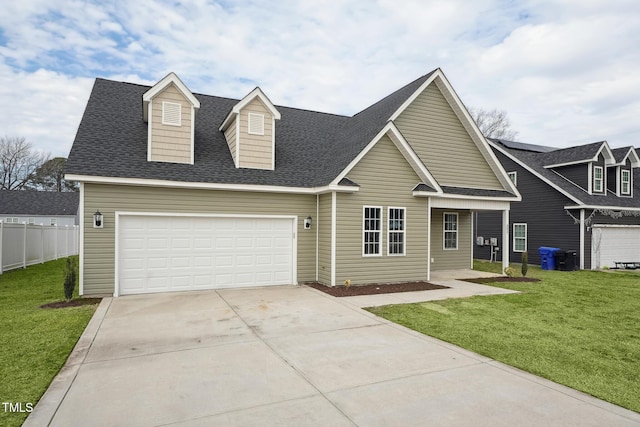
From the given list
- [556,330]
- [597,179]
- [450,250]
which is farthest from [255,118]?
[597,179]

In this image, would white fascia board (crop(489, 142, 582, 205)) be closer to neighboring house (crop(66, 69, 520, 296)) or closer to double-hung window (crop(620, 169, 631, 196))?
double-hung window (crop(620, 169, 631, 196))

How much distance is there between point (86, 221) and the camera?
8.97m

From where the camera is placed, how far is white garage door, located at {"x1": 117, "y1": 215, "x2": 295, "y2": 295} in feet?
31.2

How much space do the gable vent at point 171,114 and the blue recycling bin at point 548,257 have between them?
53.5 ft

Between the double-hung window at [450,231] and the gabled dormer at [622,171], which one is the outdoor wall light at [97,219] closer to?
the double-hung window at [450,231]

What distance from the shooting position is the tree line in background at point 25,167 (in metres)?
40.4

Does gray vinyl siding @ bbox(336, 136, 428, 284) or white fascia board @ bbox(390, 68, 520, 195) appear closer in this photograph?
gray vinyl siding @ bbox(336, 136, 428, 284)

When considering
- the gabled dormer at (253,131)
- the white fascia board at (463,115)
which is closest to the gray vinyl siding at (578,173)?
the white fascia board at (463,115)

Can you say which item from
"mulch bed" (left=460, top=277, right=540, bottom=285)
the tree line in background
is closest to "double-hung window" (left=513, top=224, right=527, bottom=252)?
"mulch bed" (left=460, top=277, right=540, bottom=285)

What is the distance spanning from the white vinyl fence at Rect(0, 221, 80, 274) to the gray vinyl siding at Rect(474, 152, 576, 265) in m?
22.4

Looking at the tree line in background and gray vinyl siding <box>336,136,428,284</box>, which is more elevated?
the tree line in background

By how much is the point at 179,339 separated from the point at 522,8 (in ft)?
47.5

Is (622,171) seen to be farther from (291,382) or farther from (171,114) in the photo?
(291,382)

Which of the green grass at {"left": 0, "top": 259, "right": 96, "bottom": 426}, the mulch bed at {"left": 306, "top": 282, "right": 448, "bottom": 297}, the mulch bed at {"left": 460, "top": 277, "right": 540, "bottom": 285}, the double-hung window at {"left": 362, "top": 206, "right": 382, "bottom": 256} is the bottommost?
the mulch bed at {"left": 460, "top": 277, "right": 540, "bottom": 285}
